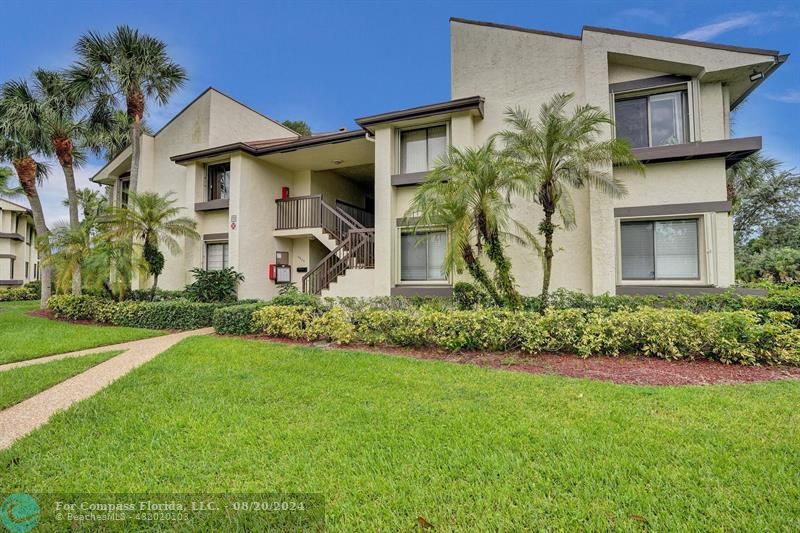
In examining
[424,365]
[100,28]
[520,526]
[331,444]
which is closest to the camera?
[520,526]

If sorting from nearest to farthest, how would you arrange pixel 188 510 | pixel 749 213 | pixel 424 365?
pixel 188 510, pixel 424 365, pixel 749 213

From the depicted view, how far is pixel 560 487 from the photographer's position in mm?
3092

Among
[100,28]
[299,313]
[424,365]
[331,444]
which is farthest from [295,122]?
[331,444]

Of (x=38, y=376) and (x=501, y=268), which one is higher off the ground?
(x=501, y=268)

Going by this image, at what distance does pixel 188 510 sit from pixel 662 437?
14.9 feet

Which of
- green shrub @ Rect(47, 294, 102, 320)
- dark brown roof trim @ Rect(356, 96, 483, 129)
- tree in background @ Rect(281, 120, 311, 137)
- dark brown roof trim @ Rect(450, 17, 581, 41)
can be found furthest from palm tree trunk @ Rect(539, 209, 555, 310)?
tree in background @ Rect(281, 120, 311, 137)

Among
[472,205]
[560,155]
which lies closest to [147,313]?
[472,205]

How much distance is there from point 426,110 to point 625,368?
8.56 meters

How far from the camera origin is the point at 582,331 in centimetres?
781

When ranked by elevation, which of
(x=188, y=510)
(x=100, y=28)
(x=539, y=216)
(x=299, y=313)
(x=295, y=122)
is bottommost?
(x=188, y=510)

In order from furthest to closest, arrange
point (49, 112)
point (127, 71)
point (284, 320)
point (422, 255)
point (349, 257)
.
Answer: point (49, 112) < point (127, 71) < point (349, 257) < point (422, 255) < point (284, 320)

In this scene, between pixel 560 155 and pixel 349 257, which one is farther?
pixel 349 257

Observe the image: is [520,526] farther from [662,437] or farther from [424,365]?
[424,365]

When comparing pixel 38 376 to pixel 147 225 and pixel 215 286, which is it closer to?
pixel 215 286
